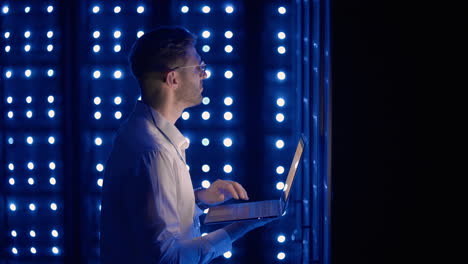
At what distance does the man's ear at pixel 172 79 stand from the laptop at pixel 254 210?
26.6 inches

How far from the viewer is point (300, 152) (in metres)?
1.90

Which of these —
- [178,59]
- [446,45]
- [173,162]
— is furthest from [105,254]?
[446,45]

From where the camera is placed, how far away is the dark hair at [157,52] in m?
1.83

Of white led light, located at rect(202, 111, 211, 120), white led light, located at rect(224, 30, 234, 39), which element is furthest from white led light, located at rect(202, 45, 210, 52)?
white led light, located at rect(202, 111, 211, 120)

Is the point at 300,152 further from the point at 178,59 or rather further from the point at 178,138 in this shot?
the point at 178,59

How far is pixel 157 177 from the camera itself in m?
1.57

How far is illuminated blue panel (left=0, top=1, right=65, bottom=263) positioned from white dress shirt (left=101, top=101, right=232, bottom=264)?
5.99 ft

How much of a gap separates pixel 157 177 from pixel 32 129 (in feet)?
7.31

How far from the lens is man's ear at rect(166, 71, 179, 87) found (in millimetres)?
1853

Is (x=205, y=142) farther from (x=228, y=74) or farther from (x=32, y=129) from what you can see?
(x=32, y=129)

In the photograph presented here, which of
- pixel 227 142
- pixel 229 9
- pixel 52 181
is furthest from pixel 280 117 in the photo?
pixel 52 181

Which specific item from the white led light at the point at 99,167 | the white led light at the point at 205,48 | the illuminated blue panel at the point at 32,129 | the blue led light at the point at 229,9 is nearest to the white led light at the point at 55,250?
the illuminated blue panel at the point at 32,129

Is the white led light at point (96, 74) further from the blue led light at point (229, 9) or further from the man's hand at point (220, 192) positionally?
the man's hand at point (220, 192)

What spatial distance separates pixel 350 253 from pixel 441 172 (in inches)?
17.1
